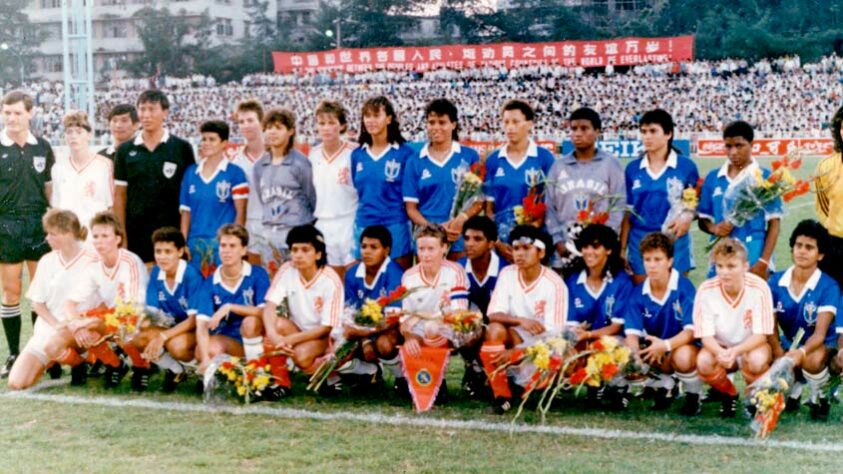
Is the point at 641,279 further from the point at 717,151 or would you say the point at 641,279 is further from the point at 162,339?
the point at 717,151

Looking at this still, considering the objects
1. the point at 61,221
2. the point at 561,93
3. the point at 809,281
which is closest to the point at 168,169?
the point at 61,221

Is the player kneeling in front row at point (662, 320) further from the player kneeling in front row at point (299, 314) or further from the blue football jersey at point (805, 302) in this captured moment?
A: the player kneeling in front row at point (299, 314)

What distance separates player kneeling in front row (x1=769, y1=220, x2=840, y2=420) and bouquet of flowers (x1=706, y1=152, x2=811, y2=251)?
25cm

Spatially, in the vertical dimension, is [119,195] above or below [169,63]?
below

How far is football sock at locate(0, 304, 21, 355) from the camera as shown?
6.68 m

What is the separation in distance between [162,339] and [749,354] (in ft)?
11.4

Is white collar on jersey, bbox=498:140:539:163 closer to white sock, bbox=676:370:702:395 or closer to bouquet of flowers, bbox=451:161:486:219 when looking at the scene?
bouquet of flowers, bbox=451:161:486:219

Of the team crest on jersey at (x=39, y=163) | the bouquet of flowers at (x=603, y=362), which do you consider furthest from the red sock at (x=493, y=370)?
the team crest on jersey at (x=39, y=163)

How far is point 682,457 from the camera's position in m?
4.38

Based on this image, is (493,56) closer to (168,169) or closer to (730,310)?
(168,169)

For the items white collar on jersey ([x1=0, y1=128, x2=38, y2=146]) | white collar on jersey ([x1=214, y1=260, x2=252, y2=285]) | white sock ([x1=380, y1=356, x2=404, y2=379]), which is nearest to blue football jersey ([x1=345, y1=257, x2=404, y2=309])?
white sock ([x1=380, y1=356, x2=404, y2=379])

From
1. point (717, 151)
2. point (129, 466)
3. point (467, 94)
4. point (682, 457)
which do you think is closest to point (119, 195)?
point (129, 466)

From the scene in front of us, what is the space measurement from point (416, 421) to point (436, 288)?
92cm

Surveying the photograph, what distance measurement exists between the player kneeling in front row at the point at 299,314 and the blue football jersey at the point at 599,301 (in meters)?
1.43
